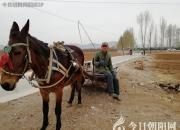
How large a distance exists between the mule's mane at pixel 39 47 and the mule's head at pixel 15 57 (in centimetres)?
33

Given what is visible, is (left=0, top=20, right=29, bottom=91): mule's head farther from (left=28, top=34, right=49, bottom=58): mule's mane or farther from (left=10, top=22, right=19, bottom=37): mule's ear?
(left=28, top=34, right=49, bottom=58): mule's mane

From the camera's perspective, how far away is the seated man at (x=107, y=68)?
995cm

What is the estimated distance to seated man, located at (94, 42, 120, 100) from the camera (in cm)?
995

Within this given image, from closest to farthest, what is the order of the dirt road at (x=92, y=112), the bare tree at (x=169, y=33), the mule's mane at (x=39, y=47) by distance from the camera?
1. the mule's mane at (x=39, y=47)
2. the dirt road at (x=92, y=112)
3. the bare tree at (x=169, y=33)

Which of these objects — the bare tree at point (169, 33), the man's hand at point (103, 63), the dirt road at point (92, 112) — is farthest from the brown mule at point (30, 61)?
the bare tree at point (169, 33)

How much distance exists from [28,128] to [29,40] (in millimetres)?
2338

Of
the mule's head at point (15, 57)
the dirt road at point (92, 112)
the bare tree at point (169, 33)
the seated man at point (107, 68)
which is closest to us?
the mule's head at point (15, 57)

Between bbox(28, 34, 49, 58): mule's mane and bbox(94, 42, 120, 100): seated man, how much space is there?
11.0ft

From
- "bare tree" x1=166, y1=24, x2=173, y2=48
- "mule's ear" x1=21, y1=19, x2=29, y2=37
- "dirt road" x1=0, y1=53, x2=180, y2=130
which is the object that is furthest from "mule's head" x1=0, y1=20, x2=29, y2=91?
"bare tree" x1=166, y1=24, x2=173, y2=48

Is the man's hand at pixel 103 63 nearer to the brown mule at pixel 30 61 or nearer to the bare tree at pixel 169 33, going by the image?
the brown mule at pixel 30 61

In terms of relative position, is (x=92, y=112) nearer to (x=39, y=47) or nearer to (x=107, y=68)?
(x=107, y=68)

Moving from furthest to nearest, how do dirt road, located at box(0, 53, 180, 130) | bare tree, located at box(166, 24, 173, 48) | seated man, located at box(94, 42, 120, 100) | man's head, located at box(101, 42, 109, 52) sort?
1. bare tree, located at box(166, 24, 173, 48)
2. seated man, located at box(94, 42, 120, 100)
3. man's head, located at box(101, 42, 109, 52)
4. dirt road, located at box(0, 53, 180, 130)

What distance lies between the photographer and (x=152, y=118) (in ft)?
27.7

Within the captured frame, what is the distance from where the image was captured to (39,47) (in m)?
6.53
